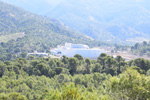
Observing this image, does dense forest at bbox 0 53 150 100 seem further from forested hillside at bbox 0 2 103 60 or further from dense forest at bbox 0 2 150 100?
forested hillside at bbox 0 2 103 60

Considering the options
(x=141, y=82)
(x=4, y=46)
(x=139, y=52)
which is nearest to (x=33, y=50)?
(x=4, y=46)

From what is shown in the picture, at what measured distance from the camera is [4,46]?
78.2m

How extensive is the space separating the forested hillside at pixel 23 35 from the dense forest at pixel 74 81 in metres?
26.5

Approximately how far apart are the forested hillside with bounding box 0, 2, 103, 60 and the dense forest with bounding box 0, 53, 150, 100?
1045 inches

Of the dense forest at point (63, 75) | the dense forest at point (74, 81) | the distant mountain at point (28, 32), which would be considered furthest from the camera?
the distant mountain at point (28, 32)

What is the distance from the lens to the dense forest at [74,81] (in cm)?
1404

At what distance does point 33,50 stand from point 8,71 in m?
44.5

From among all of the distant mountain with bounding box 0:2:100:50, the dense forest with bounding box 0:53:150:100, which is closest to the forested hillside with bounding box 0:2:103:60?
the distant mountain with bounding box 0:2:100:50

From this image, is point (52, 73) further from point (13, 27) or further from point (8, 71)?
point (13, 27)

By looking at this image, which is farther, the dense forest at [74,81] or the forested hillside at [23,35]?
the forested hillside at [23,35]

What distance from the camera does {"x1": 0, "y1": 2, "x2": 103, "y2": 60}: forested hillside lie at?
78.7 metres

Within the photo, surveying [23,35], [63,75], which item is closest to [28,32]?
[23,35]

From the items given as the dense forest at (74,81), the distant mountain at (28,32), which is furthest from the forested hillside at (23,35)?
the dense forest at (74,81)

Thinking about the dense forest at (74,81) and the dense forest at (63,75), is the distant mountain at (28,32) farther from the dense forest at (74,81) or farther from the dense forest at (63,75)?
→ the dense forest at (74,81)
